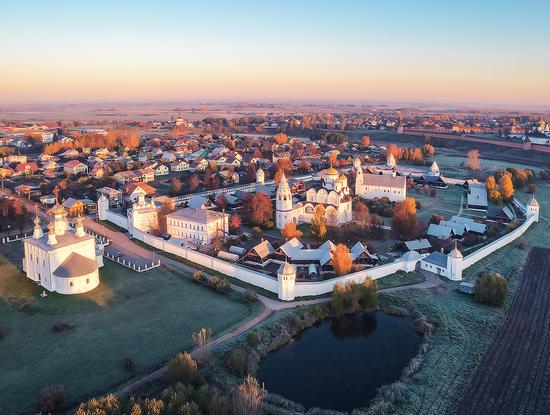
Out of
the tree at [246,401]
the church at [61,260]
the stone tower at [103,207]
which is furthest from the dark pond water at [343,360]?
the stone tower at [103,207]

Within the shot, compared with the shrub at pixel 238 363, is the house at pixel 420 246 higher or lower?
higher

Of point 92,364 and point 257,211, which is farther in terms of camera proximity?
point 257,211

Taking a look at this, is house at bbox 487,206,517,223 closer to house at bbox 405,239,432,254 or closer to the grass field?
house at bbox 405,239,432,254

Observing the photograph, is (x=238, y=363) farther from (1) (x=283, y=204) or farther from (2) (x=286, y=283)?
(1) (x=283, y=204)

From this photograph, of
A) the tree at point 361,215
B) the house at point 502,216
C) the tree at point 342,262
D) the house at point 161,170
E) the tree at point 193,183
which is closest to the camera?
the tree at point 342,262

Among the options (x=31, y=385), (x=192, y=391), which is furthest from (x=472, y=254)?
(x=31, y=385)

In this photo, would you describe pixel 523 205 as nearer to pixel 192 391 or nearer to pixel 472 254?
pixel 472 254

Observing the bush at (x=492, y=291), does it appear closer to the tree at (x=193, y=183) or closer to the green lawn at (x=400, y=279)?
the green lawn at (x=400, y=279)

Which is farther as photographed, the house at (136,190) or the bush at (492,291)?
the house at (136,190)
